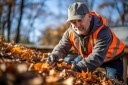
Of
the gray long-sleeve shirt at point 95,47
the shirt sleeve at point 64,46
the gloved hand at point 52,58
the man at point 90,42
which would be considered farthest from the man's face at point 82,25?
the gloved hand at point 52,58

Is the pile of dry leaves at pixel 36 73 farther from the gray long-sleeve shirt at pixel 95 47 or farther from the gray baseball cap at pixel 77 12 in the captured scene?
the gray baseball cap at pixel 77 12

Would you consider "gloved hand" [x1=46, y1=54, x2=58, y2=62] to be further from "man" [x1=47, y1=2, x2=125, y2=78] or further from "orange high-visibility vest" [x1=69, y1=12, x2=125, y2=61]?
"orange high-visibility vest" [x1=69, y1=12, x2=125, y2=61]

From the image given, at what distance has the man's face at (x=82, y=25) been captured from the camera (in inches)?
214

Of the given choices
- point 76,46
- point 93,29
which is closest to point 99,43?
point 93,29

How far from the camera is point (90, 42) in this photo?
5.80 meters

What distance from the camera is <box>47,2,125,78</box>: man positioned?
5336 millimetres

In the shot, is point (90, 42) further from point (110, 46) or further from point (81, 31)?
point (110, 46)

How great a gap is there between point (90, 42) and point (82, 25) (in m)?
0.43

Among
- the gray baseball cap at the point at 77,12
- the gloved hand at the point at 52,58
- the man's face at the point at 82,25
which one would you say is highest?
the gray baseball cap at the point at 77,12

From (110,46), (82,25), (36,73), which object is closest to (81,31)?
(82,25)

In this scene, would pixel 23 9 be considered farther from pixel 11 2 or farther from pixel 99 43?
pixel 99 43

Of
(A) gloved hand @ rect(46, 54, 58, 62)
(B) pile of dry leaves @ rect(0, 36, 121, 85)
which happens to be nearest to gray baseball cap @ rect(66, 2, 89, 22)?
(A) gloved hand @ rect(46, 54, 58, 62)

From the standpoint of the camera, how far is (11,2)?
114ft

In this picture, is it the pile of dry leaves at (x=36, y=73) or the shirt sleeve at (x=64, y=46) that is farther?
the shirt sleeve at (x=64, y=46)
